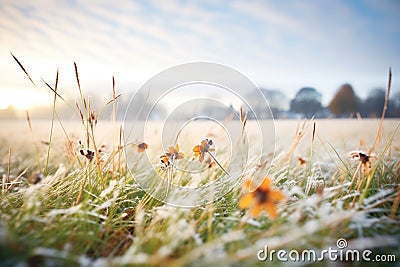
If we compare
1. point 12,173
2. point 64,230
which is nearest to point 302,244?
point 64,230

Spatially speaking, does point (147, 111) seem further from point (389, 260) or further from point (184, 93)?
point (389, 260)

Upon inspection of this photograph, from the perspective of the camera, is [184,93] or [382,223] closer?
[382,223]

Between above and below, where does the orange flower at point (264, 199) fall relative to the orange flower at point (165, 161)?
below

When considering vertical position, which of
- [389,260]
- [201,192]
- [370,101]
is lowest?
[389,260]

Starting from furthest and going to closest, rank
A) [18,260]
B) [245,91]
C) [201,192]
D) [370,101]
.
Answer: [370,101], [245,91], [201,192], [18,260]

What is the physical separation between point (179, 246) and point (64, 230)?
56 cm

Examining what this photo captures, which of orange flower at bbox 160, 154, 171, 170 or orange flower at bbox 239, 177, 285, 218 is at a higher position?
orange flower at bbox 160, 154, 171, 170

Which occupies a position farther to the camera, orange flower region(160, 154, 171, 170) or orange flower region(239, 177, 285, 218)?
orange flower region(160, 154, 171, 170)

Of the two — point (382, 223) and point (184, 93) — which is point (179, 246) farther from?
point (184, 93)

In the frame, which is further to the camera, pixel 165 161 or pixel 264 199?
pixel 165 161

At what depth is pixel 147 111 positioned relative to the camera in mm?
2217

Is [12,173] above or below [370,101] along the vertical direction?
below

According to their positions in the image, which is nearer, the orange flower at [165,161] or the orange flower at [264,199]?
the orange flower at [264,199]

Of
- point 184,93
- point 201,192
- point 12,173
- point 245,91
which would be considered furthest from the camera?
point 12,173
